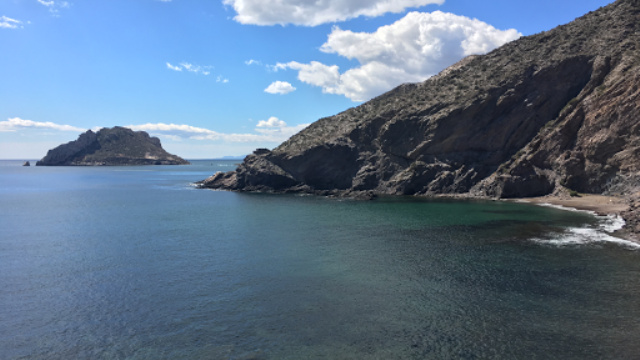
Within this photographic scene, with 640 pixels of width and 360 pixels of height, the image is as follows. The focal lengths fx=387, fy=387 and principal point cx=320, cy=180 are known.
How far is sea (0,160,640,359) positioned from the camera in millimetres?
21672

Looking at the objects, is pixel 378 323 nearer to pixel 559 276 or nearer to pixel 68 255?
pixel 559 276

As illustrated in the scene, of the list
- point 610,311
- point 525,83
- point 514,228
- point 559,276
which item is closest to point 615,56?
point 525,83

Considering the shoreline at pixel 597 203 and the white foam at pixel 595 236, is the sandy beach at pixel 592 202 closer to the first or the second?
the shoreline at pixel 597 203

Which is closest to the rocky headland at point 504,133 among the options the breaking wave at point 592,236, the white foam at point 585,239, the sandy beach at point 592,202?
the sandy beach at point 592,202

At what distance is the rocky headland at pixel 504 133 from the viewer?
72.4 m

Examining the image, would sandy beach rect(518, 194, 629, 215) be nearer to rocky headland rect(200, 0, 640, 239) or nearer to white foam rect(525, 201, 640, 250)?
rocky headland rect(200, 0, 640, 239)

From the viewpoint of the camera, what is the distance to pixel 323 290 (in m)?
30.1

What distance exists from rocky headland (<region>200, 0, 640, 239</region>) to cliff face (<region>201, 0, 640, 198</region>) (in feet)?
0.74

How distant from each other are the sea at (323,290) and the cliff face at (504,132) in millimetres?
22667

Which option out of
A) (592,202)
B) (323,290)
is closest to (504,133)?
(592,202)

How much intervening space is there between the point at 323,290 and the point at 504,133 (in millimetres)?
73159

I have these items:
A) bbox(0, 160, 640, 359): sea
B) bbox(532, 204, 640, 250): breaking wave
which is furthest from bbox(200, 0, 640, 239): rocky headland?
bbox(0, 160, 640, 359): sea

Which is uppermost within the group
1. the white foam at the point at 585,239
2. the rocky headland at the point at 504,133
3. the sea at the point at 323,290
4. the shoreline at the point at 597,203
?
the rocky headland at the point at 504,133

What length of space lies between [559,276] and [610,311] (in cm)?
690
